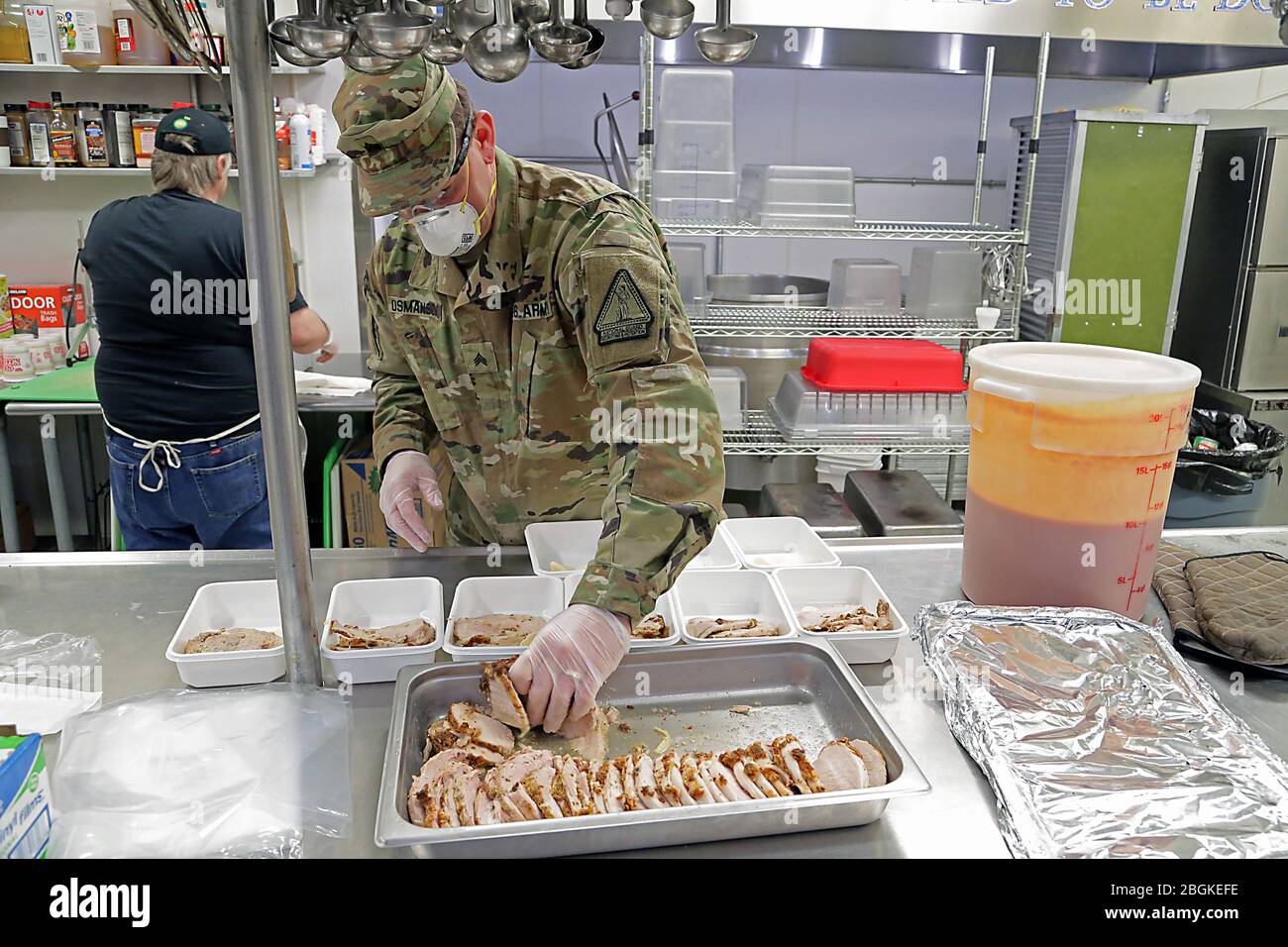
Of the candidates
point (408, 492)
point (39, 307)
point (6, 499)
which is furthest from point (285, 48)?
point (39, 307)

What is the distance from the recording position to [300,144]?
3.70 meters

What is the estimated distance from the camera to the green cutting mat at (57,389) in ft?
11.1

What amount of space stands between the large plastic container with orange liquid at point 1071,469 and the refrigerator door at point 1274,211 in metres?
2.93

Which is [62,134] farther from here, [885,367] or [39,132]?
[885,367]

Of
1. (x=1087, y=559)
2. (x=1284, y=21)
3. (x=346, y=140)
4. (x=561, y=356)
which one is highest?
(x=1284, y=21)

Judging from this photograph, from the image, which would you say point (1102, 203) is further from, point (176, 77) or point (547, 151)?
point (176, 77)

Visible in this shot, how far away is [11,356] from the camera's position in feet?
11.8

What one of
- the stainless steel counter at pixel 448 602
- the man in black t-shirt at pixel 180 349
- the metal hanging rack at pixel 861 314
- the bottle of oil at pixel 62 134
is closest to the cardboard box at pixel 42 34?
the bottle of oil at pixel 62 134

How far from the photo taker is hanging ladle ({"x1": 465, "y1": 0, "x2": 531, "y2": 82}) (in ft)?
3.18

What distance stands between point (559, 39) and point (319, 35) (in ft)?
0.95

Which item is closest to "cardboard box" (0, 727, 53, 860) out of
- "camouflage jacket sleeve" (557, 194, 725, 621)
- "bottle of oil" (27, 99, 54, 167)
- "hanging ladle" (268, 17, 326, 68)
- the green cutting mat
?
"camouflage jacket sleeve" (557, 194, 725, 621)

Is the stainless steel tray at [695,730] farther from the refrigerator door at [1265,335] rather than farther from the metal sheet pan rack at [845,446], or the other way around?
the refrigerator door at [1265,335]

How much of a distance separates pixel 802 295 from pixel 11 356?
3.10 m
